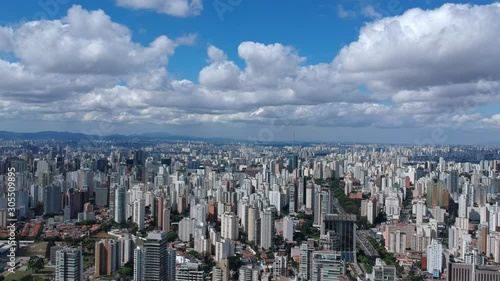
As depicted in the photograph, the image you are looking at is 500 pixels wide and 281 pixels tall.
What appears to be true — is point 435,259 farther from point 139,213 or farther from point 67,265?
point 139,213

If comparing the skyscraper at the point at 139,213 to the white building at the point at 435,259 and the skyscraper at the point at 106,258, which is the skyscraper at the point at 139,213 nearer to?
the skyscraper at the point at 106,258

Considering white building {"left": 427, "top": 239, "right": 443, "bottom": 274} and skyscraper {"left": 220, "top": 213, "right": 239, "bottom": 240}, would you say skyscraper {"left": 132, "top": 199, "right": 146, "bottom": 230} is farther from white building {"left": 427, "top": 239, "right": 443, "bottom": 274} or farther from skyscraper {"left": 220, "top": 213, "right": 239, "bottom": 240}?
white building {"left": 427, "top": 239, "right": 443, "bottom": 274}

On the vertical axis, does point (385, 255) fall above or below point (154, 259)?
below

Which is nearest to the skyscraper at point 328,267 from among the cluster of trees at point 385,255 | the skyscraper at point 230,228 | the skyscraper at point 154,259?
the cluster of trees at point 385,255

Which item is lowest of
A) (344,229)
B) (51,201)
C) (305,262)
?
(305,262)

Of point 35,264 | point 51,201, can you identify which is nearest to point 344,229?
point 35,264

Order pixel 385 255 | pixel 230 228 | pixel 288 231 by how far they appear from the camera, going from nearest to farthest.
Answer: pixel 385 255 → pixel 230 228 → pixel 288 231

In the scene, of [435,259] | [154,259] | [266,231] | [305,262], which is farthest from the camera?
[266,231]

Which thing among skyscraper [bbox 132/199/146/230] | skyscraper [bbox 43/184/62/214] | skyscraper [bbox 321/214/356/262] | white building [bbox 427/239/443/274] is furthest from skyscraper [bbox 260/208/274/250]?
skyscraper [bbox 43/184/62/214]

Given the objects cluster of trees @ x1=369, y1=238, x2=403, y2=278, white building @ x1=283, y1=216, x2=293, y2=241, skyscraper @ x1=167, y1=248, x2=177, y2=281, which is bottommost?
cluster of trees @ x1=369, y1=238, x2=403, y2=278

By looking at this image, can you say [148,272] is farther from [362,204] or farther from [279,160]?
[279,160]

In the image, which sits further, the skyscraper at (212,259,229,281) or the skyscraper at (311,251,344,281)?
the skyscraper at (212,259,229,281)
